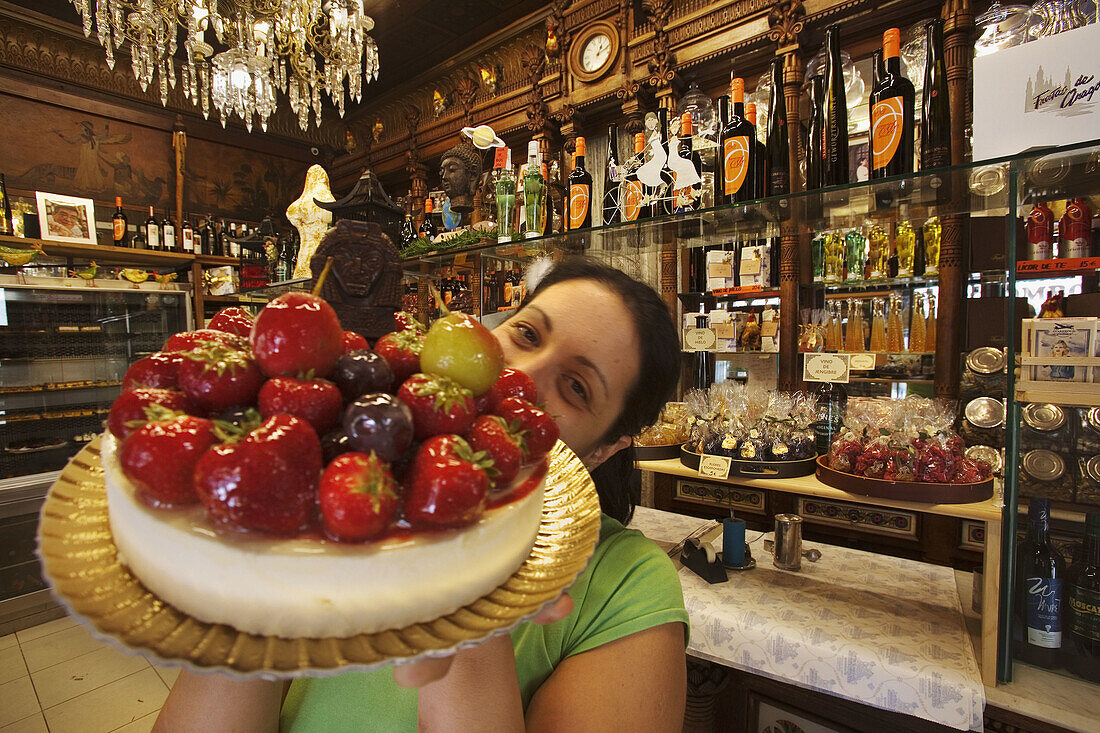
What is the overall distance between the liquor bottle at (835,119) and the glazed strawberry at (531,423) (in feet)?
5.88

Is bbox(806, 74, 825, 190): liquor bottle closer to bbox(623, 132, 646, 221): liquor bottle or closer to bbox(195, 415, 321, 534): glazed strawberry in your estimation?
bbox(623, 132, 646, 221): liquor bottle

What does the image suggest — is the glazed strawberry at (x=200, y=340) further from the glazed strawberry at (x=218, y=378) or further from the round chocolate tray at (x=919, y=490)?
the round chocolate tray at (x=919, y=490)

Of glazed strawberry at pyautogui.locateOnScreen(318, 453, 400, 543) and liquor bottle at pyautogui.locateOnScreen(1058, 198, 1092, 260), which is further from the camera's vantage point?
liquor bottle at pyautogui.locateOnScreen(1058, 198, 1092, 260)

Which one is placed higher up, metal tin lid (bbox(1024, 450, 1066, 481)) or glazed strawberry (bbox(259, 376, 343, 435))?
glazed strawberry (bbox(259, 376, 343, 435))

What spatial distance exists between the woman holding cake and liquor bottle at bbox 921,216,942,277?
2.69m

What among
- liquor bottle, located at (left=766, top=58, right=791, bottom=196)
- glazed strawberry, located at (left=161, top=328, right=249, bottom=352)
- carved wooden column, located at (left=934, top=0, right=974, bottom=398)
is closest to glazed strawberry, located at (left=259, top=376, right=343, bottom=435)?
glazed strawberry, located at (left=161, top=328, right=249, bottom=352)

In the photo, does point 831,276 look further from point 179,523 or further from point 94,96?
point 94,96

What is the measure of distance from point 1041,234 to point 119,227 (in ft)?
23.0

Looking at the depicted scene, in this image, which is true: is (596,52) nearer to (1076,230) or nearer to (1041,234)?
(1041,234)

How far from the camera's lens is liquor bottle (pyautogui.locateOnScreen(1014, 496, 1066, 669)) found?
1390 millimetres

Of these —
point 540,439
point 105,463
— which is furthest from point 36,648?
point 540,439

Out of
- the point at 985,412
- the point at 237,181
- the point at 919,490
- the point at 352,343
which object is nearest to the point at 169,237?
the point at 237,181

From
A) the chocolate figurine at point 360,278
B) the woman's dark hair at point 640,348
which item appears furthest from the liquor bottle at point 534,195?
the chocolate figurine at point 360,278

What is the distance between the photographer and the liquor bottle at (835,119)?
198cm
